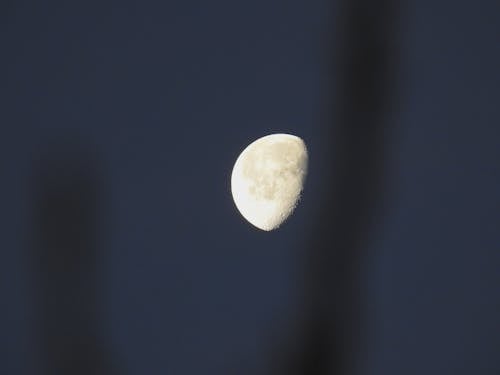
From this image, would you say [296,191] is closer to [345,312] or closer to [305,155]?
[305,155]

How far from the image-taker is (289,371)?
1841 millimetres

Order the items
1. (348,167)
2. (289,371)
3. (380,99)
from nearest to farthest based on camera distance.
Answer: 1. (380,99)
2. (348,167)
3. (289,371)

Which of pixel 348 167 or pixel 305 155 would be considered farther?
pixel 305 155

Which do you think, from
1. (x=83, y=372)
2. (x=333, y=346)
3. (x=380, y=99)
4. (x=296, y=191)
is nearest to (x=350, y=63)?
(x=380, y=99)

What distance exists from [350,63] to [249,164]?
1098 millimetres

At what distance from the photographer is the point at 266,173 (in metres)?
1.69

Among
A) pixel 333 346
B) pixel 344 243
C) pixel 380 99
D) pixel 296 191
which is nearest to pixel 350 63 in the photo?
pixel 380 99

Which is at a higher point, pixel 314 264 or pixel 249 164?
pixel 249 164

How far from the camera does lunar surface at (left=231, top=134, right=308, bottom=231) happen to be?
1668 mm

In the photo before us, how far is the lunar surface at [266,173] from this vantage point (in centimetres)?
167

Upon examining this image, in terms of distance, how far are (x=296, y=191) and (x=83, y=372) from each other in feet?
2.79

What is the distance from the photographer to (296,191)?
5.46ft

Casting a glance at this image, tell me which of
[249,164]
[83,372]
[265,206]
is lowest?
[83,372]

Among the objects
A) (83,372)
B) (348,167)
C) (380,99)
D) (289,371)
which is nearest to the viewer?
(380,99)
